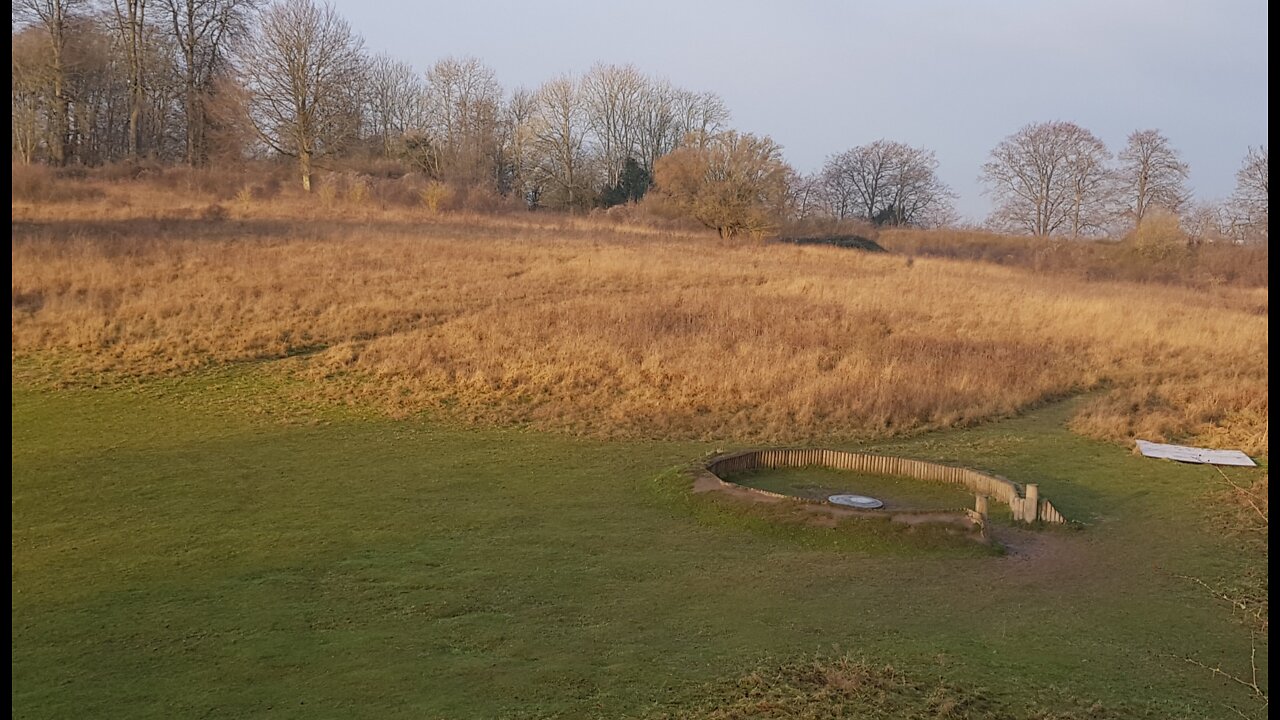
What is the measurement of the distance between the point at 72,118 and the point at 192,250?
83.9ft

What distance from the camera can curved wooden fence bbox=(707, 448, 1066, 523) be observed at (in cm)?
934

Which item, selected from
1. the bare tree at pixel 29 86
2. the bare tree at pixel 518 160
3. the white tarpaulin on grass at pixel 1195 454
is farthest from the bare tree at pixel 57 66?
the white tarpaulin on grass at pixel 1195 454

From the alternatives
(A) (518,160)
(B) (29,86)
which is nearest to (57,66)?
(B) (29,86)

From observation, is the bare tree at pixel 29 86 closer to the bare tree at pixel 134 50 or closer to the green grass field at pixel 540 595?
the bare tree at pixel 134 50

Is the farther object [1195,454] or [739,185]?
[739,185]

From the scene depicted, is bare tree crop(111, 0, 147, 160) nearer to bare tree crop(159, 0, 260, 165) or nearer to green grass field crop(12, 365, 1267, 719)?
bare tree crop(159, 0, 260, 165)

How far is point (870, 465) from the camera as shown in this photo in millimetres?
10242

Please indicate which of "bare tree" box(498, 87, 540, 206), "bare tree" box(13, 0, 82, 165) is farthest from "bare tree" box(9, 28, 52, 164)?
"bare tree" box(498, 87, 540, 206)

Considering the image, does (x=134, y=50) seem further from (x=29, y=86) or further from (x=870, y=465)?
(x=870, y=465)

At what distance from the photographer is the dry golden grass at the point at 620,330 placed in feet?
43.8

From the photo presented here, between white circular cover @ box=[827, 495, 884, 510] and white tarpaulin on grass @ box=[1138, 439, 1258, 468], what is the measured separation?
4.45 metres

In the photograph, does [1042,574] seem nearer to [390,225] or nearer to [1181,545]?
[1181,545]

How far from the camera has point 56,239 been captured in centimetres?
2156

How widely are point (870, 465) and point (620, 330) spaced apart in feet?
25.2
